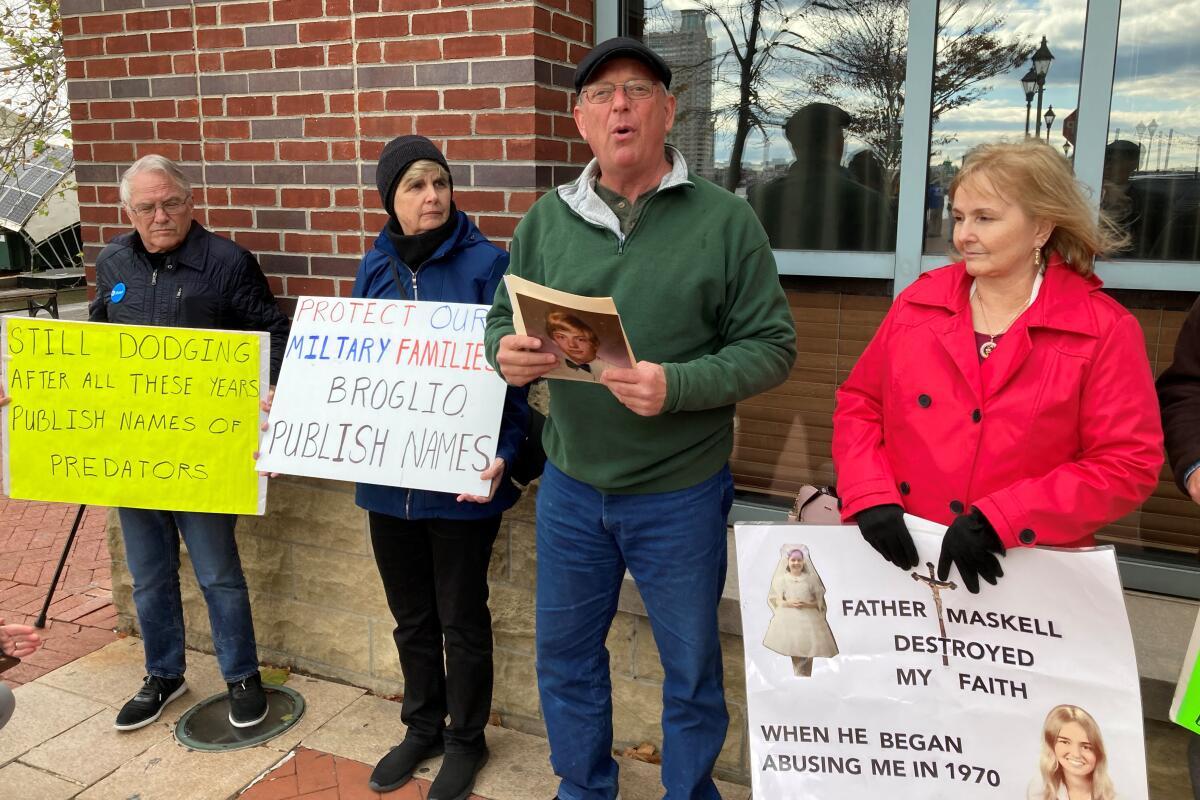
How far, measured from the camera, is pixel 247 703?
347 cm

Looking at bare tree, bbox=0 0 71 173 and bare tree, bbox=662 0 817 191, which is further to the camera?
bare tree, bbox=0 0 71 173

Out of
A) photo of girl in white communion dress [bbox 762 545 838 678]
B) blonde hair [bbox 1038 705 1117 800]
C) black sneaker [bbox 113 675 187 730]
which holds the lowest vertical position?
black sneaker [bbox 113 675 187 730]

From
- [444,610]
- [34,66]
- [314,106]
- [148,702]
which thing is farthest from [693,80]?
[34,66]

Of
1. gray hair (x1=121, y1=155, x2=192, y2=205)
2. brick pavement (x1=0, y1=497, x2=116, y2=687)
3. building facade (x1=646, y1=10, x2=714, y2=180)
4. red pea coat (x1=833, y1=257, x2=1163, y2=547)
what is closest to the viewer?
red pea coat (x1=833, y1=257, x2=1163, y2=547)

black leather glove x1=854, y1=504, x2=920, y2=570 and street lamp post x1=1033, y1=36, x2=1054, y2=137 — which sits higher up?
street lamp post x1=1033, y1=36, x2=1054, y2=137

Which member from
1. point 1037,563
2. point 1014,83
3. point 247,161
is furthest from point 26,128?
point 1037,563

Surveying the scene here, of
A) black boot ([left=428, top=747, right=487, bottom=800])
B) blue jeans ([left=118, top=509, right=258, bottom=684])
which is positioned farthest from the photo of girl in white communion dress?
blue jeans ([left=118, top=509, right=258, bottom=684])

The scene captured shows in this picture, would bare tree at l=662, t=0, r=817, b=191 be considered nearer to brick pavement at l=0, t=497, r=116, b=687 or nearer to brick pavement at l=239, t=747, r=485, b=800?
brick pavement at l=239, t=747, r=485, b=800

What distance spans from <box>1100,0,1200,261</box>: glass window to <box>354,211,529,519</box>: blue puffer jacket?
196cm

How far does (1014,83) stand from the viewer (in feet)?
9.86

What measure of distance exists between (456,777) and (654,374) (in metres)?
1.72

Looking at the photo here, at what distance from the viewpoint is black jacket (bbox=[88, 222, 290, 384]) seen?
3.25 meters

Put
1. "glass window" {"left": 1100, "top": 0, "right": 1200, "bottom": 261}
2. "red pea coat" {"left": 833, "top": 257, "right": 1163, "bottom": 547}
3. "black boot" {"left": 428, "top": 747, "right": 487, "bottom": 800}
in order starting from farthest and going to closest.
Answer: "black boot" {"left": 428, "top": 747, "right": 487, "bottom": 800}
"glass window" {"left": 1100, "top": 0, "right": 1200, "bottom": 261}
"red pea coat" {"left": 833, "top": 257, "right": 1163, "bottom": 547}

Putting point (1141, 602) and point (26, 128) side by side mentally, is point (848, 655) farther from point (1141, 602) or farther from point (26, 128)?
point (26, 128)
